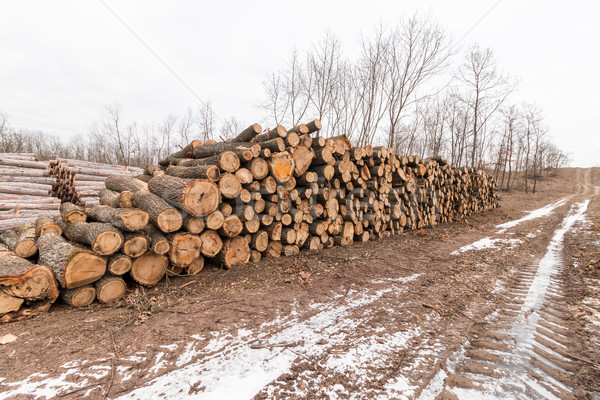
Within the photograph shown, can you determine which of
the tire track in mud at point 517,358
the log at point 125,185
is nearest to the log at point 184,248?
the log at point 125,185

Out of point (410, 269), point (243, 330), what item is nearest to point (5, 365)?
point (243, 330)

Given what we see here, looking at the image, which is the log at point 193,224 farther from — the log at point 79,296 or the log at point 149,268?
the log at point 79,296

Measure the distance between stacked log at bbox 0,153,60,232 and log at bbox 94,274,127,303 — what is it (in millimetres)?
4114

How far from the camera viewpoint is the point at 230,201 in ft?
15.2

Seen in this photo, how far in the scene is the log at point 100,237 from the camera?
317 cm

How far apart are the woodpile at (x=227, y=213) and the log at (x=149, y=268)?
0.01 m

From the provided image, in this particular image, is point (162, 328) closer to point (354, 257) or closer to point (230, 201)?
point (230, 201)

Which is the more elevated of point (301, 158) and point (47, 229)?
point (301, 158)

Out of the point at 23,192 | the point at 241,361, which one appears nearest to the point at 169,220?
the point at 241,361

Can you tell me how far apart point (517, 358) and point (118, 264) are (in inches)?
179

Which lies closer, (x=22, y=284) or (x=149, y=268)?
(x=22, y=284)

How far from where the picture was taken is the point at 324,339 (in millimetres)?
2604

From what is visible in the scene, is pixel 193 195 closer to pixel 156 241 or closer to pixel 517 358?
pixel 156 241

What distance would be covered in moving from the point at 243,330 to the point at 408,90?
50.7 feet
